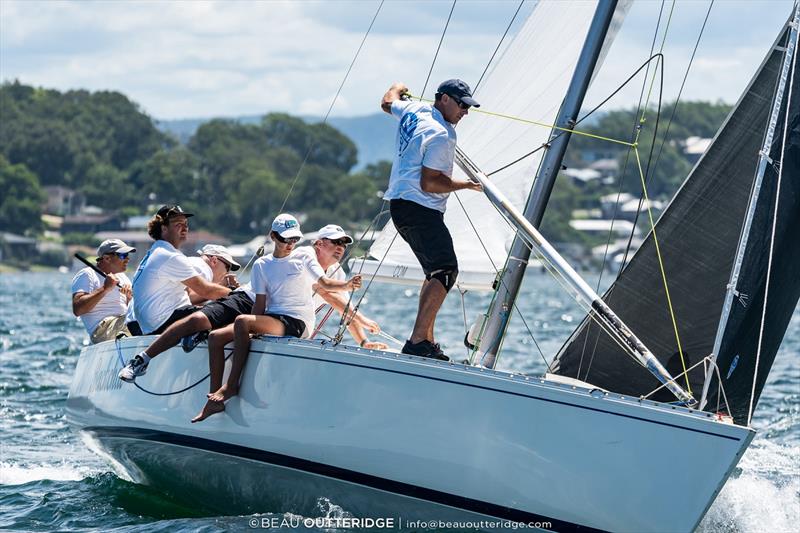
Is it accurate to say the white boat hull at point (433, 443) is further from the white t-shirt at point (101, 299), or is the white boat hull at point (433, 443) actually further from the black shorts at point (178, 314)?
the white t-shirt at point (101, 299)

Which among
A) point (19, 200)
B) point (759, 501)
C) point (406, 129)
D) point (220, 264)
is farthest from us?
point (19, 200)

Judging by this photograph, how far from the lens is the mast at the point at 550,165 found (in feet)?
23.7

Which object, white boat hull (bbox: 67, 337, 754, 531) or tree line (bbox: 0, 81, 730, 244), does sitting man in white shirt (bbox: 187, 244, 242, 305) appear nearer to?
white boat hull (bbox: 67, 337, 754, 531)

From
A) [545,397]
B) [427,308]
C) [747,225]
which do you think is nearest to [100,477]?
[427,308]

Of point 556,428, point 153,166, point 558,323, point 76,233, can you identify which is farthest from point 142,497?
point 153,166

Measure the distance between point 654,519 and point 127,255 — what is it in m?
4.41

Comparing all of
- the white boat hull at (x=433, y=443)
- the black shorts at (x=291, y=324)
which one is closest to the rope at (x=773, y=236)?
the white boat hull at (x=433, y=443)

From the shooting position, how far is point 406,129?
684 cm

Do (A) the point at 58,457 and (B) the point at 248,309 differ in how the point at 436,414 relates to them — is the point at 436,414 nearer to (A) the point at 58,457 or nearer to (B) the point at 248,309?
(B) the point at 248,309

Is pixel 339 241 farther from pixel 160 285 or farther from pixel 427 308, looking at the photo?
pixel 160 285

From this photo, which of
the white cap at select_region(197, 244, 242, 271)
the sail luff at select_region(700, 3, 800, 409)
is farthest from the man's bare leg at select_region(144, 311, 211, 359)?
the sail luff at select_region(700, 3, 800, 409)

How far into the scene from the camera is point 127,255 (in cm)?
892

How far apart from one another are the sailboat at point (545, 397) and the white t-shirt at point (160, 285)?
163 millimetres

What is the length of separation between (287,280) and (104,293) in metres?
2.25
